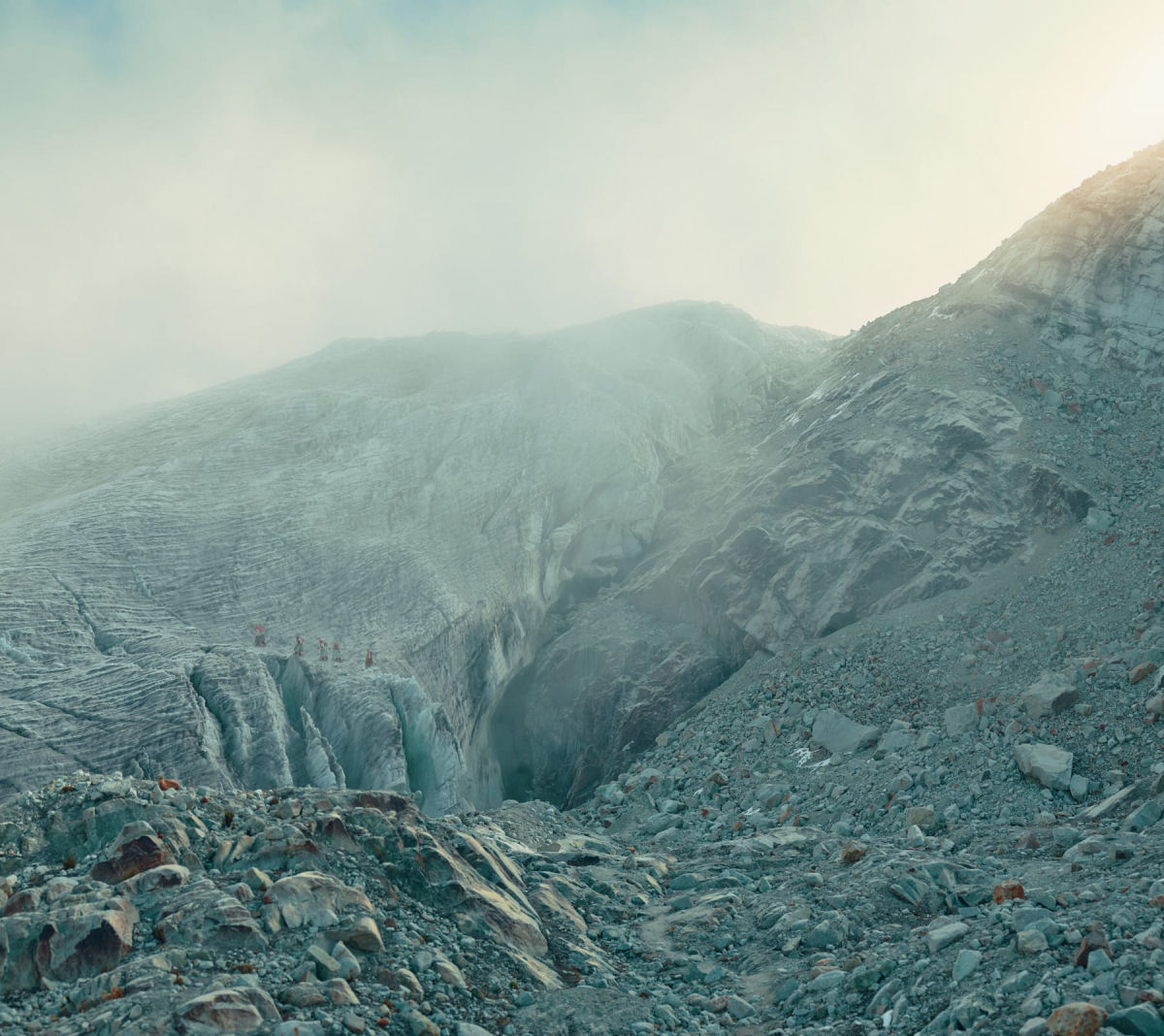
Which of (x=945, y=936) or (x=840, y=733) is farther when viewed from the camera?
(x=840, y=733)

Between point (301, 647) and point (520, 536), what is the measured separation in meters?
16.6

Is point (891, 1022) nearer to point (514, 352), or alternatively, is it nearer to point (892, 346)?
point (892, 346)

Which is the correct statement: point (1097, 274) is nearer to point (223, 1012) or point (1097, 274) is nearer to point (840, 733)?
point (840, 733)

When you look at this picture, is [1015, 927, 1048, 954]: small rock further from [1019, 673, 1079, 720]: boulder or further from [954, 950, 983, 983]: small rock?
[1019, 673, 1079, 720]: boulder

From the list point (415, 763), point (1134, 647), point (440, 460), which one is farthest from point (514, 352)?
point (1134, 647)

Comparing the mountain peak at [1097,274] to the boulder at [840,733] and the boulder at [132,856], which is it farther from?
the boulder at [132,856]

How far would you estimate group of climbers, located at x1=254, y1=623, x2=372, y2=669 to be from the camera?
122 feet

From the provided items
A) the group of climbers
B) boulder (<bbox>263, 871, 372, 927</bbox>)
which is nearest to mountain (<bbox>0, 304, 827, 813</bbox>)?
the group of climbers

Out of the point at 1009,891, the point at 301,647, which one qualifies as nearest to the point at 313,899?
the point at 1009,891

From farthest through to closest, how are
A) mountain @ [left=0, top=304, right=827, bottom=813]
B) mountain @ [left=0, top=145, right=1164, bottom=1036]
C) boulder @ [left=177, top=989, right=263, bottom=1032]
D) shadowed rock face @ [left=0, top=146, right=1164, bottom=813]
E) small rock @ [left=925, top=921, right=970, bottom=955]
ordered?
1. shadowed rock face @ [left=0, top=146, right=1164, bottom=813]
2. mountain @ [left=0, top=304, right=827, bottom=813]
3. small rock @ [left=925, top=921, right=970, bottom=955]
4. mountain @ [left=0, top=145, right=1164, bottom=1036]
5. boulder @ [left=177, top=989, right=263, bottom=1032]

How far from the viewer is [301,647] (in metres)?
37.3

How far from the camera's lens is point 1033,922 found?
13.4 m

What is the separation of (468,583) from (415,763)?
11876 mm

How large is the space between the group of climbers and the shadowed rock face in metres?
0.48
